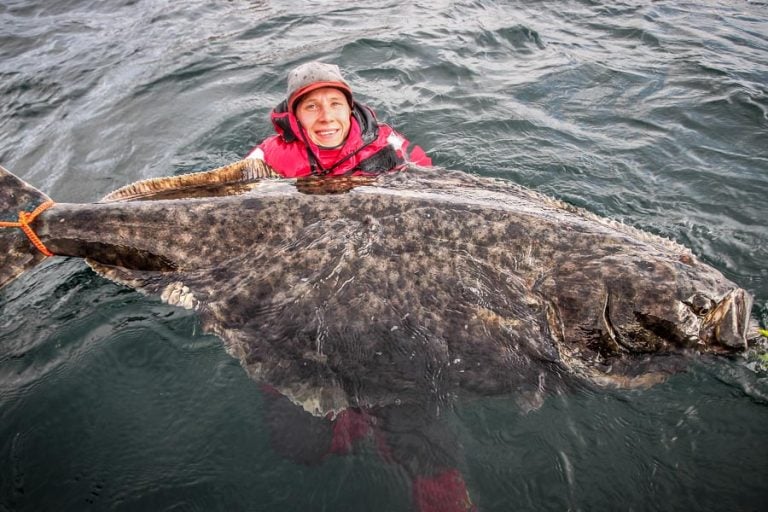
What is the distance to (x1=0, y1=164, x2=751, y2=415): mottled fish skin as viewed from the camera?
9.64 feet

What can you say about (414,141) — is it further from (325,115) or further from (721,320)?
(721,320)

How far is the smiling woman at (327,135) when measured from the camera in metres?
4.62

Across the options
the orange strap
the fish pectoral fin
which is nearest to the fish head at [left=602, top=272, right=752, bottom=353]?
the fish pectoral fin

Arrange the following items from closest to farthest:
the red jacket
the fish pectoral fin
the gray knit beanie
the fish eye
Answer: the fish eye, the fish pectoral fin, the gray knit beanie, the red jacket

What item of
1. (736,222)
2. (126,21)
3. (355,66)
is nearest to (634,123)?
(736,222)

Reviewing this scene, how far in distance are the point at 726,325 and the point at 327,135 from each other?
3.66m

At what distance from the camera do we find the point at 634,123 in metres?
6.39

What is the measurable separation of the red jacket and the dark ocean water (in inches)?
49.4

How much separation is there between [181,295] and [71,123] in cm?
608

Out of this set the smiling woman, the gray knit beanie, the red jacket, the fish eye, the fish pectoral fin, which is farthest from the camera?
the red jacket

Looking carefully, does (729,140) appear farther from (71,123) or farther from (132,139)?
(71,123)

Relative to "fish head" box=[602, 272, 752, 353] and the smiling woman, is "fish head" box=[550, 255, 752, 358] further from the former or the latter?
the smiling woman

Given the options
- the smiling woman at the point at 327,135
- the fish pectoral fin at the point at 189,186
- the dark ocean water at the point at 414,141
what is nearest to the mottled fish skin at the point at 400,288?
the fish pectoral fin at the point at 189,186

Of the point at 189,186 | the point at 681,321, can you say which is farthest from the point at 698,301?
the point at 189,186
